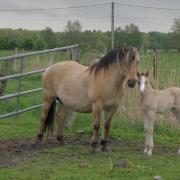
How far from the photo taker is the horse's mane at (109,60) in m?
7.95

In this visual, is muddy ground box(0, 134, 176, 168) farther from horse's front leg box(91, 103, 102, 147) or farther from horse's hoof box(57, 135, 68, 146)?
horse's front leg box(91, 103, 102, 147)

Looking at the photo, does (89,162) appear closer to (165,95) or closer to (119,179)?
(119,179)

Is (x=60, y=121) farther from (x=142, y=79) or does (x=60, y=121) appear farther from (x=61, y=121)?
(x=142, y=79)

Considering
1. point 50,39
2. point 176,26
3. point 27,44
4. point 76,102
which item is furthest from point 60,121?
point 27,44

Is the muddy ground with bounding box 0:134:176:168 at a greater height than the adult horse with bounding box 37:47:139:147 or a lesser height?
lesser

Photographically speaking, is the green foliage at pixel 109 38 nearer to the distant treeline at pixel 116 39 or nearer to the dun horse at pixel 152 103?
the distant treeline at pixel 116 39

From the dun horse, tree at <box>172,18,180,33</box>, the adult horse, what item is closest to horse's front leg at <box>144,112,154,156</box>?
the dun horse

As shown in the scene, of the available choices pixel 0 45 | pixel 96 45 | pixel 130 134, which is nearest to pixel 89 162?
pixel 130 134

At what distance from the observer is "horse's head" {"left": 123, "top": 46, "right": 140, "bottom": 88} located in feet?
24.8

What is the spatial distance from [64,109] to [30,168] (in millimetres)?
2747

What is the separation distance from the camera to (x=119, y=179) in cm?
612

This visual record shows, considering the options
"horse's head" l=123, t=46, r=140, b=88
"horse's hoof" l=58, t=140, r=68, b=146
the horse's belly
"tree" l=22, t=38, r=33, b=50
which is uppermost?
"horse's head" l=123, t=46, r=140, b=88

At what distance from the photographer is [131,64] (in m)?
7.68

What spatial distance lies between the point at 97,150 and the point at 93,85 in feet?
3.67
